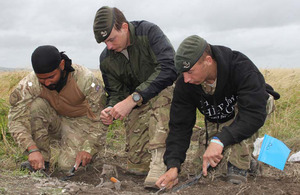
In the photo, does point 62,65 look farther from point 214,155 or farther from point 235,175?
point 235,175

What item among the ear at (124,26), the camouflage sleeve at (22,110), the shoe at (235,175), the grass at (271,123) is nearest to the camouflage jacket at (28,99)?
the camouflage sleeve at (22,110)

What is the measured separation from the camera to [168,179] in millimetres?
2867

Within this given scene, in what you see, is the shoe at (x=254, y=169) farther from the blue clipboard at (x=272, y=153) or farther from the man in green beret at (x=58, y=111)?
the man in green beret at (x=58, y=111)

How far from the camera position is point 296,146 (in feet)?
15.4

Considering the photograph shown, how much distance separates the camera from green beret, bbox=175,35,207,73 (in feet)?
8.78

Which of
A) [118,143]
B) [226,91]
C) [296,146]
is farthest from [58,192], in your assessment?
[296,146]

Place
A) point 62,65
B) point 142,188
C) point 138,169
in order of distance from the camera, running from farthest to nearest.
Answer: point 138,169 < point 62,65 < point 142,188

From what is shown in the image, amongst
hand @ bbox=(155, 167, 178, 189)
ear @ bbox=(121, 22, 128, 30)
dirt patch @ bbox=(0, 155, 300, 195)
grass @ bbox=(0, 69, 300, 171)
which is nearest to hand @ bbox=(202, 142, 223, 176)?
dirt patch @ bbox=(0, 155, 300, 195)

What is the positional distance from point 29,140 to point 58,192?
1.22 meters

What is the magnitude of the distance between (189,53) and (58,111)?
1.87m

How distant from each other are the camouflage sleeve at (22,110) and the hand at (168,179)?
143 centimetres

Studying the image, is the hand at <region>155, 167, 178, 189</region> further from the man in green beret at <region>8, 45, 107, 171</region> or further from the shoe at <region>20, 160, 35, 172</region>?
the shoe at <region>20, 160, 35, 172</region>

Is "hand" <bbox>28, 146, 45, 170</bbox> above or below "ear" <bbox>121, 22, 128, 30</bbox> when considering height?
below

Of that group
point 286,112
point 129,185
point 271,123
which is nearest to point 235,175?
point 129,185
